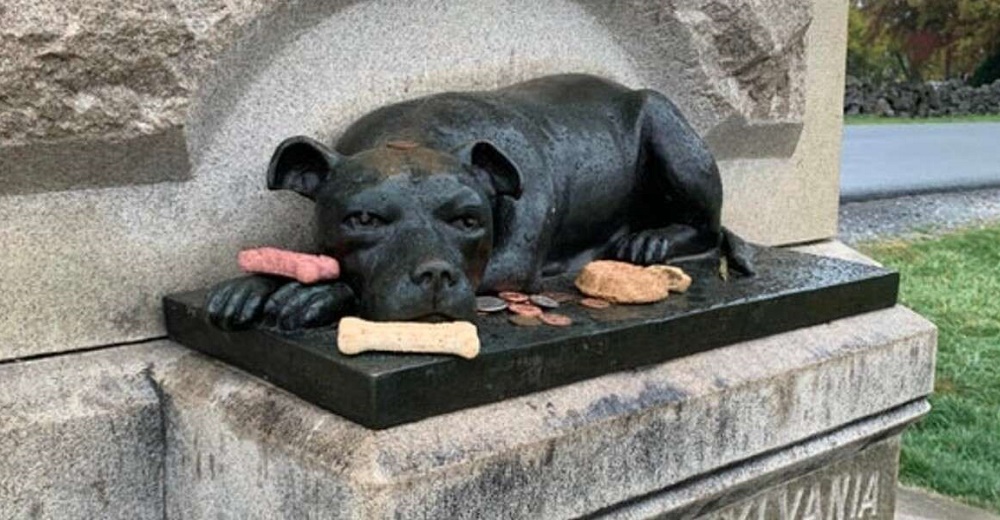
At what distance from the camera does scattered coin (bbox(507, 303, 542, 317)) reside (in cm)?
214

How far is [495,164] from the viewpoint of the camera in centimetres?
216

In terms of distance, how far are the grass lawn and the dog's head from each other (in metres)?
2.29

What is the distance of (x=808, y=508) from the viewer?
256 centimetres

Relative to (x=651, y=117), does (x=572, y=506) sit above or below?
below

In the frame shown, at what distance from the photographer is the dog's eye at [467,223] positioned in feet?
6.63

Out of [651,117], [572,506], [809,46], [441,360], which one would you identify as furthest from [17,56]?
[809,46]

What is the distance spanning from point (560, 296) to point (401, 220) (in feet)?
1.50

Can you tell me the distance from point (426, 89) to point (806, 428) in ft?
3.30

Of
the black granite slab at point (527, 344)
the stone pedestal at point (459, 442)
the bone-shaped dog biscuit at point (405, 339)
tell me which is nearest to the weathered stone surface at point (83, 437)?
the stone pedestal at point (459, 442)

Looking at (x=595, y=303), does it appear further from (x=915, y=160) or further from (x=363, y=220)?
(x=915, y=160)

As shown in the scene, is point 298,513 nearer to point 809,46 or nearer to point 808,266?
point 808,266

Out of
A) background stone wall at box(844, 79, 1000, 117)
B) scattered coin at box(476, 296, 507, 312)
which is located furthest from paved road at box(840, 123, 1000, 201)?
scattered coin at box(476, 296, 507, 312)

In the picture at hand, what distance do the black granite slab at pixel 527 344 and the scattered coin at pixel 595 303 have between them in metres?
0.02

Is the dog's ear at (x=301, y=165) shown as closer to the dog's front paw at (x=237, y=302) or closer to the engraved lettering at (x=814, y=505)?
the dog's front paw at (x=237, y=302)
